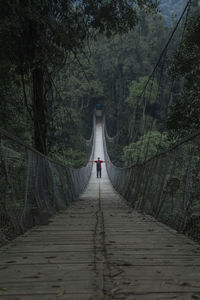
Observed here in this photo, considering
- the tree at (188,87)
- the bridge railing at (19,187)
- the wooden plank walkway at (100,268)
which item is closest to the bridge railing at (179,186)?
the wooden plank walkway at (100,268)

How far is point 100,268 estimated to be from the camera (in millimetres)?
1201

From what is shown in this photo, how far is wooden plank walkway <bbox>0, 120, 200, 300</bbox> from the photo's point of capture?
942 millimetres

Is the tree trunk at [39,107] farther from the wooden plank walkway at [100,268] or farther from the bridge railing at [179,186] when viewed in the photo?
the wooden plank walkway at [100,268]

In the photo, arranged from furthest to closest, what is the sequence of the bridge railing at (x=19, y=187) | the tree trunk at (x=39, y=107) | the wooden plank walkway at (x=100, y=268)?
the tree trunk at (x=39, y=107), the bridge railing at (x=19, y=187), the wooden plank walkway at (x=100, y=268)

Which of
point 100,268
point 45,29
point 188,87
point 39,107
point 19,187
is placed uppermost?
point 45,29

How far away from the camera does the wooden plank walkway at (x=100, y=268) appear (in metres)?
0.94

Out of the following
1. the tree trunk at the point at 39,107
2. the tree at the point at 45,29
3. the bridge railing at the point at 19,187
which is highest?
the tree at the point at 45,29

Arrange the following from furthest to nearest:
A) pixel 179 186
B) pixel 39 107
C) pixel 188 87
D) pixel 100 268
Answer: pixel 188 87 → pixel 39 107 → pixel 179 186 → pixel 100 268

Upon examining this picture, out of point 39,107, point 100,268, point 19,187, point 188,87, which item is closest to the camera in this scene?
point 100,268

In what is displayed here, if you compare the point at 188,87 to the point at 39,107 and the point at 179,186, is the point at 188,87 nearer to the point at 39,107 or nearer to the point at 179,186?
the point at 39,107

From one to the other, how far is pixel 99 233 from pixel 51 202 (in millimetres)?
1557

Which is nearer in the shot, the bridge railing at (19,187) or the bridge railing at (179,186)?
the bridge railing at (19,187)

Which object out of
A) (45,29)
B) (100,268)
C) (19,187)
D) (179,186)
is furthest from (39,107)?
(100,268)

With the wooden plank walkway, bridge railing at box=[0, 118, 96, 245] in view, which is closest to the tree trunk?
bridge railing at box=[0, 118, 96, 245]
